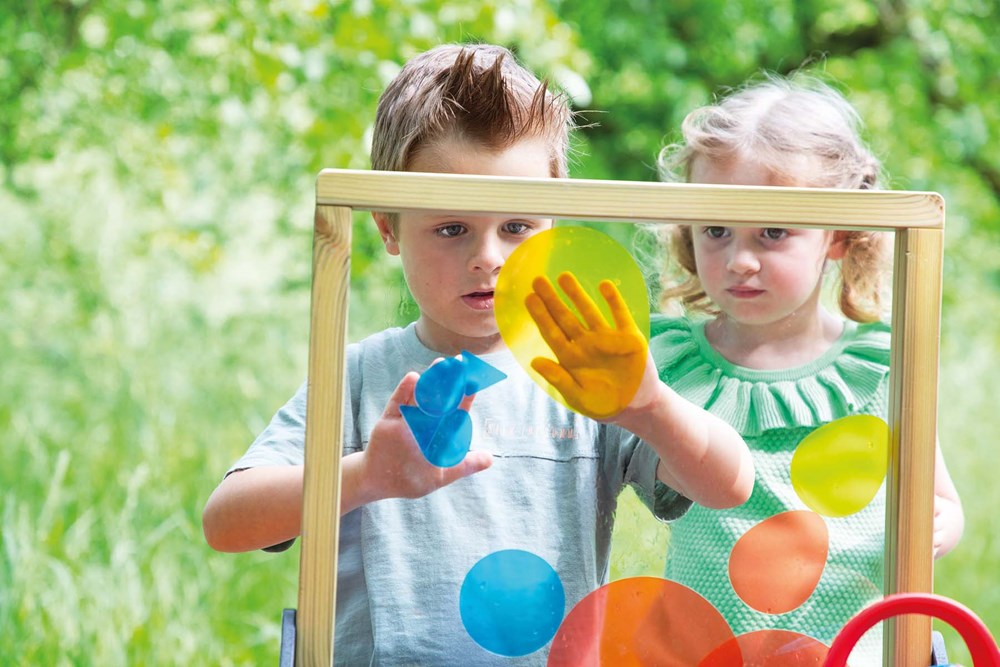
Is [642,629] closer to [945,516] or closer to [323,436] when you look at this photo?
[323,436]

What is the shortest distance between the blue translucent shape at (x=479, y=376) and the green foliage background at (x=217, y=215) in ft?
0.46

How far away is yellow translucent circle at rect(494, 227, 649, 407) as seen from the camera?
0.88m

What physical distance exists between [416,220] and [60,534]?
1559 millimetres

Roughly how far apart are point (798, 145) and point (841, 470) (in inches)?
19.6

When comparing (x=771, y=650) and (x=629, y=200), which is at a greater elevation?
(x=629, y=200)

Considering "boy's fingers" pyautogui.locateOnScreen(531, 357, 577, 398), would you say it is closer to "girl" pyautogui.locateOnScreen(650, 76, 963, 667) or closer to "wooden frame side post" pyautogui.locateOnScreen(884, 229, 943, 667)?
"girl" pyautogui.locateOnScreen(650, 76, 963, 667)

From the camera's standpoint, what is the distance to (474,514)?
2.93 ft

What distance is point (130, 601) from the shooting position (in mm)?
1930

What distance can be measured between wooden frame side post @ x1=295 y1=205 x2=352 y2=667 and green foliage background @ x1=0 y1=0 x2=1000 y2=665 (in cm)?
A: 13

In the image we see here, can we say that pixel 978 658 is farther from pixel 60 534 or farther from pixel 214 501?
pixel 60 534

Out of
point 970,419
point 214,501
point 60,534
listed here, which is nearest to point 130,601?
point 60,534

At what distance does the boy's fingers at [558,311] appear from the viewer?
0.88 metres

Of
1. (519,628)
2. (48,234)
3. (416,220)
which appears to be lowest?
(519,628)

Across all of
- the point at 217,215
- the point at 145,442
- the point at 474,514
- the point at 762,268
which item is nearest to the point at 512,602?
the point at 474,514
